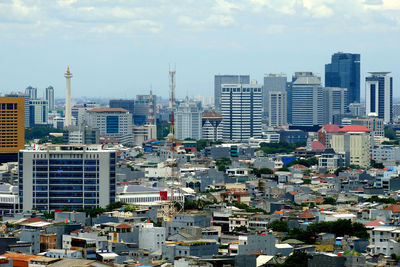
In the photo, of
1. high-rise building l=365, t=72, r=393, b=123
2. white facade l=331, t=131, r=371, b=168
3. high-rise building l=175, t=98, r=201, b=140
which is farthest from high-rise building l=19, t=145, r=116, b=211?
high-rise building l=365, t=72, r=393, b=123

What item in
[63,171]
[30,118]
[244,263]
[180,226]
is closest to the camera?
[244,263]

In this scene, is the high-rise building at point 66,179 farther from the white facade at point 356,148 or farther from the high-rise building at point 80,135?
the high-rise building at point 80,135

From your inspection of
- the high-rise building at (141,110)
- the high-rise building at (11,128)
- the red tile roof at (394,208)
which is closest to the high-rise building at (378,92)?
the high-rise building at (141,110)

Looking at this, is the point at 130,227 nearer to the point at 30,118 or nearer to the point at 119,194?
the point at 119,194

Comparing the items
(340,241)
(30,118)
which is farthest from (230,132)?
(340,241)

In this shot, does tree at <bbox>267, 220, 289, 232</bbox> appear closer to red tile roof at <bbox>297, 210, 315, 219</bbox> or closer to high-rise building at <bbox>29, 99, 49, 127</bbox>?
red tile roof at <bbox>297, 210, 315, 219</bbox>

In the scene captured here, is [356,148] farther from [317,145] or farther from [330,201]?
[330,201]
